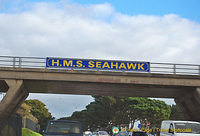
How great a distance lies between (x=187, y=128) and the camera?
17906 millimetres

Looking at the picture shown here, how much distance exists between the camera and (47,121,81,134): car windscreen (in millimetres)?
13867

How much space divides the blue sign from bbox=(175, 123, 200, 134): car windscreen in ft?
36.2

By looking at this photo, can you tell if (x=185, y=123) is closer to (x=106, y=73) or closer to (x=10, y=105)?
(x=106, y=73)

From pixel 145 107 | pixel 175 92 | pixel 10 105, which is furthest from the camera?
pixel 145 107

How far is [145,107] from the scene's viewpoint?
51.3m

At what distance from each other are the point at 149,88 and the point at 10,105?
13.3m

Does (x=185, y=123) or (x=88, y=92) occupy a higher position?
(x=88, y=92)

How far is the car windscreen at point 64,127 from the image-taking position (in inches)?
546

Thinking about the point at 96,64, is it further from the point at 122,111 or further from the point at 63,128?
the point at 122,111

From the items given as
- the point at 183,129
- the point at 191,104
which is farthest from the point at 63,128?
the point at 191,104

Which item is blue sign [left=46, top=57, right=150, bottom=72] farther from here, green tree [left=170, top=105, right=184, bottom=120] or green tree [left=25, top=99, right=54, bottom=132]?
green tree [left=25, top=99, right=54, bottom=132]

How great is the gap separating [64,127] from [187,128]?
7950 millimetres

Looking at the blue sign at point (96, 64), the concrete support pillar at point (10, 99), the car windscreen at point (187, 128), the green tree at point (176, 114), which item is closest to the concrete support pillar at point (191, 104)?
the blue sign at point (96, 64)

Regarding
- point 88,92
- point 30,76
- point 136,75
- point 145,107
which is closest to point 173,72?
point 136,75
